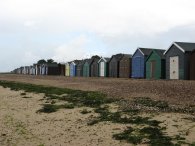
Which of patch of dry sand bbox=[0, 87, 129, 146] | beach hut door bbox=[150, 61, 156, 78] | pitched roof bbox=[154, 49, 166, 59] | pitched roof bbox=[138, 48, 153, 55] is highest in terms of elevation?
pitched roof bbox=[138, 48, 153, 55]

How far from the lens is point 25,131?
1428 cm

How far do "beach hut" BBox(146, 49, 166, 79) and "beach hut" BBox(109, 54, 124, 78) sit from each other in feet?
40.3

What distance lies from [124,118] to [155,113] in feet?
4.97

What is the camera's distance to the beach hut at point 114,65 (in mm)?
61953

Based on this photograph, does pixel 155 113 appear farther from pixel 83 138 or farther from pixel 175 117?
pixel 83 138

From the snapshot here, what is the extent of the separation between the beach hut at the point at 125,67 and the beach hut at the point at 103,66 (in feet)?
20.2

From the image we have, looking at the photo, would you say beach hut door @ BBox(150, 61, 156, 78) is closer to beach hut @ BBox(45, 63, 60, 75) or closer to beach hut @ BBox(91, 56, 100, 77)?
beach hut @ BBox(91, 56, 100, 77)

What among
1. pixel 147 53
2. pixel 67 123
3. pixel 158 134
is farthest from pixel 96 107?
pixel 147 53

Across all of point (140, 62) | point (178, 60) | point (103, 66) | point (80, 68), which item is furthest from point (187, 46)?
point (80, 68)

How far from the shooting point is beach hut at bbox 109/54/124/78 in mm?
61953

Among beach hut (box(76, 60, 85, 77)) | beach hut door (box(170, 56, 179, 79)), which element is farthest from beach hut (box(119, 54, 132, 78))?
beach hut (box(76, 60, 85, 77))

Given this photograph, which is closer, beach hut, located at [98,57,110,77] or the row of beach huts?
the row of beach huts

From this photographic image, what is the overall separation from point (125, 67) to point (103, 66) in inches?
397

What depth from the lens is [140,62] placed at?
52.1 m
